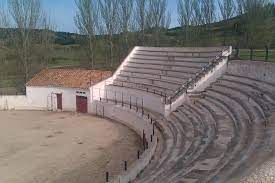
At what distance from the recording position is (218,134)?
1353cm

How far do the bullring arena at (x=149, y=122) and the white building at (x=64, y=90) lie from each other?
0.27 ft

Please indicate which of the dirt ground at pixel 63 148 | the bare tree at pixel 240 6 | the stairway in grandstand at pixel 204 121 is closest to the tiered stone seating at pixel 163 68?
the stairway in grandstand at pixel 204 121

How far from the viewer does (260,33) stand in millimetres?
34812

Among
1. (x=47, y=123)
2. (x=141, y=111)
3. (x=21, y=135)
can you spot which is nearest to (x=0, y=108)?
(x=47, y=123)

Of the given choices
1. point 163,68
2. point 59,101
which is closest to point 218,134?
point 163,68

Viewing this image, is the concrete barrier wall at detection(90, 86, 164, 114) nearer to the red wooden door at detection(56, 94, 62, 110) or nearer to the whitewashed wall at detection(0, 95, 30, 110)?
the red wooden door at detection(56, 94, 62, 110)

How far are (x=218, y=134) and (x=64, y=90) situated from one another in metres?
19.5

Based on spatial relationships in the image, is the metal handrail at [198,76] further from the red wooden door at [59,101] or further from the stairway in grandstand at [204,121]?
the red wooden door at [59,101]

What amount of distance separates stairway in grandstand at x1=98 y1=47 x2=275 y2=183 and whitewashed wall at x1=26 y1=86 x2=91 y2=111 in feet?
12.6

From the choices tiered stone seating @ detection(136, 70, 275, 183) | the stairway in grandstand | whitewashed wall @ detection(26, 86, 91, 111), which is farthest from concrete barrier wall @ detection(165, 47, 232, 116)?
whitewashed wall @ detection(26, 86, 91, 111)

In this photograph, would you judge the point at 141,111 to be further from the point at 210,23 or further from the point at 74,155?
the point at 210,23

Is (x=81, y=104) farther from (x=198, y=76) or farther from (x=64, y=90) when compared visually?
(x=198, y=76)

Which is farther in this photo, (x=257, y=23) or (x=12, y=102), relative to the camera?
(x=257, y=23)

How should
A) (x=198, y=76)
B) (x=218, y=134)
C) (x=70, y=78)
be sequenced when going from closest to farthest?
1. (x=218, y=134)
2. (x=198, y=76)
3. (x=70, y=78)
